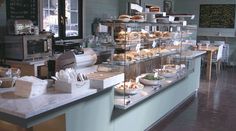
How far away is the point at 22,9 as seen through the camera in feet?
14.6

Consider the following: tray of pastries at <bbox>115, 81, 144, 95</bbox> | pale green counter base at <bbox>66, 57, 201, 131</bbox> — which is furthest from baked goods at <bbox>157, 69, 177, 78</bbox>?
tray of pastries at <bbox>115, 81, 144, 95</bbox>

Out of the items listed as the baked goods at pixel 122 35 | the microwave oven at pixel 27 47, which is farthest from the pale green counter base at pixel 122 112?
the microwave oven at pixel 27 47

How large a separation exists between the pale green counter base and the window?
2.38 meters

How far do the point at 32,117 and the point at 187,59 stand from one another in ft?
12.4

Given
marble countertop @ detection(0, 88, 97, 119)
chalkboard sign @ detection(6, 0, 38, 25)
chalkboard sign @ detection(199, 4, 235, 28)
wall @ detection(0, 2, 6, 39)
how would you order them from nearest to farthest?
1. marble countertop @ detection(0, 88, 97, 119)
2. wall @ detection(0, 2, 6, 39)
3. chalkboard sign @ detection(6, 0, 38, 25)
4. chalkboard sign @ detection(199, 4, 235, 28)

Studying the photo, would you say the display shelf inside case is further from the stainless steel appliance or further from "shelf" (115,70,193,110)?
the stainless steel appliance

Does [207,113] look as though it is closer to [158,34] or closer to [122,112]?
[158,34]

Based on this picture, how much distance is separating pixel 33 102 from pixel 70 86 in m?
0.32

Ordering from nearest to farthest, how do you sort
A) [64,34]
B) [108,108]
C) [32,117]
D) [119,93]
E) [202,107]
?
[32,117] → [108,108] → [119,93] → [202,107] → [64,34]

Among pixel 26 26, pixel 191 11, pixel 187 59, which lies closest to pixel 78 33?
pixel 26 26

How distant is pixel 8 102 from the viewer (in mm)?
1813

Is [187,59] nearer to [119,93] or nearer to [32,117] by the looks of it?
[119,93]

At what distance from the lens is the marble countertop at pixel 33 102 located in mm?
1658

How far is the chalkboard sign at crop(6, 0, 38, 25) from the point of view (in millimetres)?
4273
